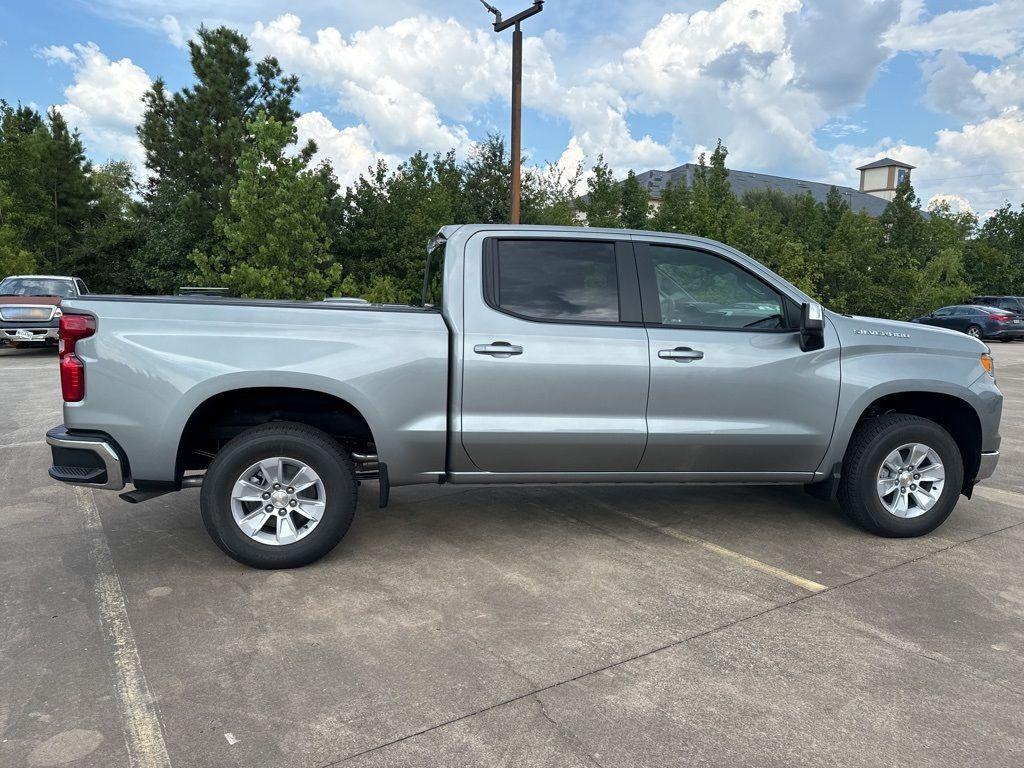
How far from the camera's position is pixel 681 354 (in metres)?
4.52

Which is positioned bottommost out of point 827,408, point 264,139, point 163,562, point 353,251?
point 163,562

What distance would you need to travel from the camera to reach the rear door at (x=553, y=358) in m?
4.36

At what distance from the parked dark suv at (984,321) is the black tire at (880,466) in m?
24.7

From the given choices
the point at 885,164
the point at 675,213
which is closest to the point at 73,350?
the point at 675,213

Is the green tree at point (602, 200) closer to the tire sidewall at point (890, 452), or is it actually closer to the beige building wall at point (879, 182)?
the tire sidewall at point (890, 452)

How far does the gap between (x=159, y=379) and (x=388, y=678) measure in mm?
2050

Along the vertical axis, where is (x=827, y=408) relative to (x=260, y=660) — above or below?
above

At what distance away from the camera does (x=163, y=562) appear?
4438 millimetres

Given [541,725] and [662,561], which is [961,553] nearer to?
[662,561]

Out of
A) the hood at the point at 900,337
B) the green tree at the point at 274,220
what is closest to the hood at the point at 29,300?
the green tree at the point at 274,220

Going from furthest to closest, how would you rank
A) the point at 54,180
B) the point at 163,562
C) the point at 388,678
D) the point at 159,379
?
the point at 54,180, the point at 163,562, the point at 159,379, the point at 388,678

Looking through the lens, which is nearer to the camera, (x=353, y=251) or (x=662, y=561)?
(x=662, y=561)


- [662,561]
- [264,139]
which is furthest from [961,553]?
[264,139]

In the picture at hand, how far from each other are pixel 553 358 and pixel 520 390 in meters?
0.26
